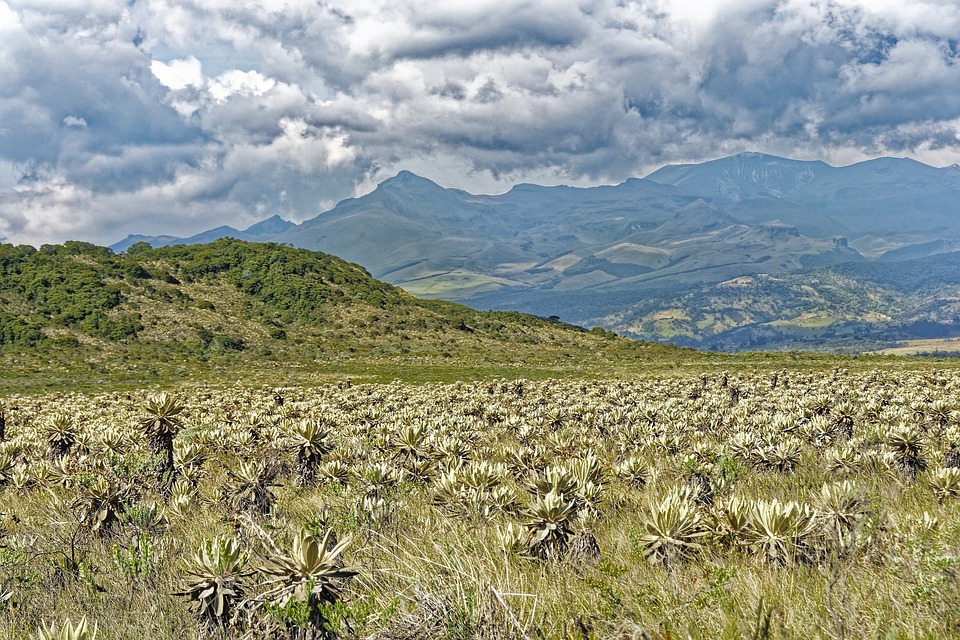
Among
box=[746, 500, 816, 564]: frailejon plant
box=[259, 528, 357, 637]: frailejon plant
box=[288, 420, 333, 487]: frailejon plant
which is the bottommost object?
box=[288, 420, 333, 487]: frailejon plant

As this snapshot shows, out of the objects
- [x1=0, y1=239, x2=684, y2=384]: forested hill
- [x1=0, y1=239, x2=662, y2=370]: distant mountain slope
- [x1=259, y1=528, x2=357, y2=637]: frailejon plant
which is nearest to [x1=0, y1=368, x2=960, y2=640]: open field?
[x1=259, y1=528, x2=357, y2=637]: frailejon plant

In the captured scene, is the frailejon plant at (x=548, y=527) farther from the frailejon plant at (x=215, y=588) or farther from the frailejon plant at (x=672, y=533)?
the frailejon plant at (x=215, y=588)

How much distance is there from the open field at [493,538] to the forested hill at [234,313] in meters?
50.1

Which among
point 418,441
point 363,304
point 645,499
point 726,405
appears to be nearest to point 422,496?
point 418,441

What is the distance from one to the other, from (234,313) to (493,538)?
270 feet

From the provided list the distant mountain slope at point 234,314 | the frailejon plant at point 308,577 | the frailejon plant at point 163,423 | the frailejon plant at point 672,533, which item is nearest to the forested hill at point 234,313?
the distant mountain slope at point 234,314

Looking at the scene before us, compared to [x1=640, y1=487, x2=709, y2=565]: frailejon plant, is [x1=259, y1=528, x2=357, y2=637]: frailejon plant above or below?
above

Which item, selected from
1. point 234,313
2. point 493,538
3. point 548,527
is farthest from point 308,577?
point 234,313

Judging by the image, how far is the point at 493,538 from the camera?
6.01m

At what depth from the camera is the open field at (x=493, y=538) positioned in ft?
11.8

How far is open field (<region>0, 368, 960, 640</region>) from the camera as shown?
3596 mm

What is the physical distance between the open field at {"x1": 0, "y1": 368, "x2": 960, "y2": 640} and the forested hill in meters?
50.1

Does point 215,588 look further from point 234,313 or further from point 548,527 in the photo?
point 234,313

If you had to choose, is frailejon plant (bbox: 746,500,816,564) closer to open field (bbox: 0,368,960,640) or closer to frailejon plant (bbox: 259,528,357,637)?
open field (bbox: 0,368,960,640)
